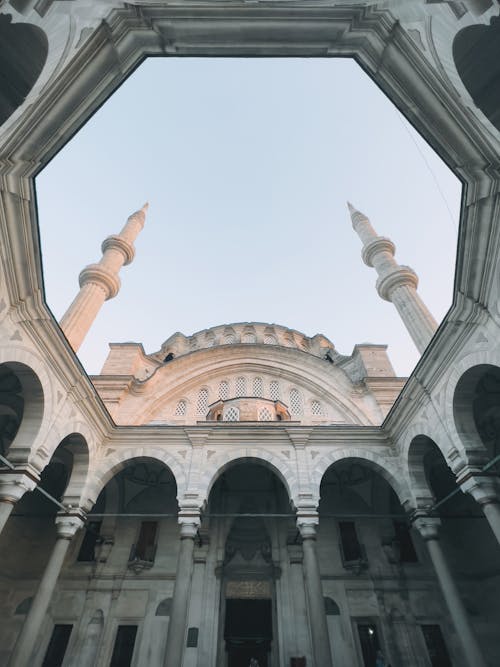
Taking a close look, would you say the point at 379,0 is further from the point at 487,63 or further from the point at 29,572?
the point at 29,572

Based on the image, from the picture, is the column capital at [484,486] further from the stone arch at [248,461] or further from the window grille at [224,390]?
the window grille at [224,390]

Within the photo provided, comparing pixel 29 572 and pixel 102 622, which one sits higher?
pixel 29 572

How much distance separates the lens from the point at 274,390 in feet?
57.6

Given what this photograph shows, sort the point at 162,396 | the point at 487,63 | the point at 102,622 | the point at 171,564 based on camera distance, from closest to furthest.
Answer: the point at 487,63 → the point at 102,622 → the point at 171,564 → the point at 162,396

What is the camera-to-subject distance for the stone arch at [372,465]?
10.5m

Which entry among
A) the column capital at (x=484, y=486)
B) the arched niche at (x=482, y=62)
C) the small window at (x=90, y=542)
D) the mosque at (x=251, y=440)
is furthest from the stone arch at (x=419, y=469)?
the small window at (x=90, y=542)

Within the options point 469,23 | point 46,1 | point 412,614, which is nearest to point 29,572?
point 412,614

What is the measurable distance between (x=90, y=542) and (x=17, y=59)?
15314 millimetres

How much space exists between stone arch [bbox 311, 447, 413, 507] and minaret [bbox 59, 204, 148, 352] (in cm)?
993

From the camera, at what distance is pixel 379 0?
7258 mm

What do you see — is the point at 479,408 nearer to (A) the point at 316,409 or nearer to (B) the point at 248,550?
(A) the point at 316,409

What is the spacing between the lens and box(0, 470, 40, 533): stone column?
7594 millimetres

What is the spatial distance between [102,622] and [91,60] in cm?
1539

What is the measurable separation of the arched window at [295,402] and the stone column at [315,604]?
684cm
